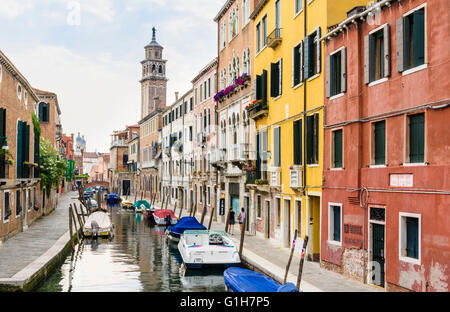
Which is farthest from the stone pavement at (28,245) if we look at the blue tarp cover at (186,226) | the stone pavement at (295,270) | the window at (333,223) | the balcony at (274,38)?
the balcony at (274,38)

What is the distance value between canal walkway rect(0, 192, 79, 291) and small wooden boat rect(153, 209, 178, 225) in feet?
21.9

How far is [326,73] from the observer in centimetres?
1494

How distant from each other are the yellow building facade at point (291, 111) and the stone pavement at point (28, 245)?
8.52m

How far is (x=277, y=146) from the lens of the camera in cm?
2027

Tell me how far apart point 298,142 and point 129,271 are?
7.15 meters

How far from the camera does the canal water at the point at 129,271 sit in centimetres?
1561

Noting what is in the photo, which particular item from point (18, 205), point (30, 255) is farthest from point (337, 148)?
point (18, 205)

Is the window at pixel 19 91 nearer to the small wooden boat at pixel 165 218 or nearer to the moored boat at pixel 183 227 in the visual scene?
the moored boat at pixel 183 227

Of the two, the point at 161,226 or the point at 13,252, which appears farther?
the point at 161,226

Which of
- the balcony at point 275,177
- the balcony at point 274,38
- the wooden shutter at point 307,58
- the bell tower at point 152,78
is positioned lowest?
the balcony at point 275,177

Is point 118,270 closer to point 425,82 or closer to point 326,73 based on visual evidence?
point 326,73

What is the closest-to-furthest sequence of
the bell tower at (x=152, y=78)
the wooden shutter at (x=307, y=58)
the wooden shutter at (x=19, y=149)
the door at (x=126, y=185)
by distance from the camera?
the wooden shutter at (x=307, y=58), the wooden shutter at (x=19, y=149), the door at (x=126, y=185), the bell tower at (x=152, y=78)
